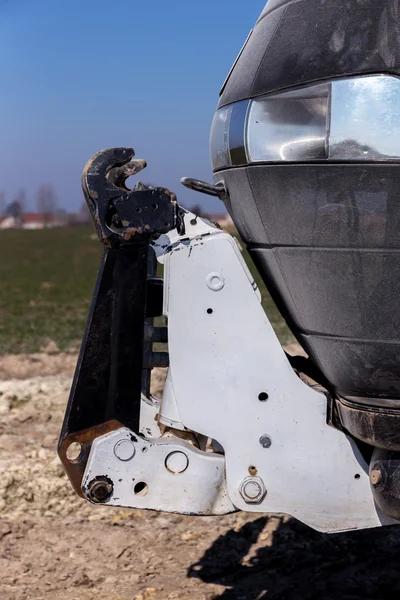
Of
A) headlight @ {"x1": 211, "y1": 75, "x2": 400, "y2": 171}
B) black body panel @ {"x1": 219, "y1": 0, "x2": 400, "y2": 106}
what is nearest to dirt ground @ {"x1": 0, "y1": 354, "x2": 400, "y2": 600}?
headlight @ {"x1": 211, "y1": 75, "x2": 400, "y2": 171}

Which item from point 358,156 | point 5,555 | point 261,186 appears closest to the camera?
point 358,156

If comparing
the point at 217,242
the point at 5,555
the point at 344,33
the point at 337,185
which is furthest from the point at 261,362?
the point at 5,555

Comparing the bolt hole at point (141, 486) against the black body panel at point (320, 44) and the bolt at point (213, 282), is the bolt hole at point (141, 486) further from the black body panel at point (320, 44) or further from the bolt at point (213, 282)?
the black body panel at point (320, 44)

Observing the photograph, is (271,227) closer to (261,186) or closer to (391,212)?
(261,186)

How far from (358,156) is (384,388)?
2.15 feet

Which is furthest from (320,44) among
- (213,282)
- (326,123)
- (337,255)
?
(213,282)

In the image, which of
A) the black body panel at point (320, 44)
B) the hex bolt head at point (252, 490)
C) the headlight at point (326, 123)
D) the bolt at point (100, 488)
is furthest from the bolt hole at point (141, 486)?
the black body panel at point (320, 44)

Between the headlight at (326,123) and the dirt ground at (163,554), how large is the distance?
71.8 inches

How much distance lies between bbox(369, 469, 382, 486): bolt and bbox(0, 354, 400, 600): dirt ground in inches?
42.0

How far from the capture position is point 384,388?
8.16ft

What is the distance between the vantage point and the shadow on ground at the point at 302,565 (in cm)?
344

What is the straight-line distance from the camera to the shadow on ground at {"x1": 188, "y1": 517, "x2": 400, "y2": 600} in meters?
3.44

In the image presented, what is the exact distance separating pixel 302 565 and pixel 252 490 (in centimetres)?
131

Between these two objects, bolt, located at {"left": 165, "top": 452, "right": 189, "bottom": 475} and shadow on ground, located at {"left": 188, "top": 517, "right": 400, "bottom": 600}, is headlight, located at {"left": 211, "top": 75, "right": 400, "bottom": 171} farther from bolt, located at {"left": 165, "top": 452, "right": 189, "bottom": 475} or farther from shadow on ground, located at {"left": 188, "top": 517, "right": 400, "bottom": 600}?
shadow on ground, located at {"left": 188, "top": 517, "right": 400, "bottom": 600}
